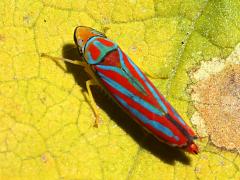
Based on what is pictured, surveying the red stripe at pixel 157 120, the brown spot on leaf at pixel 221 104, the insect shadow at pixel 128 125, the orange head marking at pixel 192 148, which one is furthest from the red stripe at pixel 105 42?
the orange head marking at pixel 192 148

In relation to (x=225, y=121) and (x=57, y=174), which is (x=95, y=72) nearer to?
(x=57, y=174)

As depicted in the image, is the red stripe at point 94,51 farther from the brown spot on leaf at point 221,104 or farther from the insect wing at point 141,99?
the brown spot on leaf at point 221,104

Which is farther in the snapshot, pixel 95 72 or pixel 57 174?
pixel 95 72

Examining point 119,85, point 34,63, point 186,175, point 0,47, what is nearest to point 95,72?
point 119,85

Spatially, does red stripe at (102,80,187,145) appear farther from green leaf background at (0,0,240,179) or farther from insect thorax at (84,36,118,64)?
insect thorax at (84,36,118,64)

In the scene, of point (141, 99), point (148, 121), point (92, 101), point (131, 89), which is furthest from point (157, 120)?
point (92, 101)

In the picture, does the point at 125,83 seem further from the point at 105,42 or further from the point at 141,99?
the point at 105,42

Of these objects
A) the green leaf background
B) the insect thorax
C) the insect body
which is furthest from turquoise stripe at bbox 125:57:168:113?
the insect thorax
